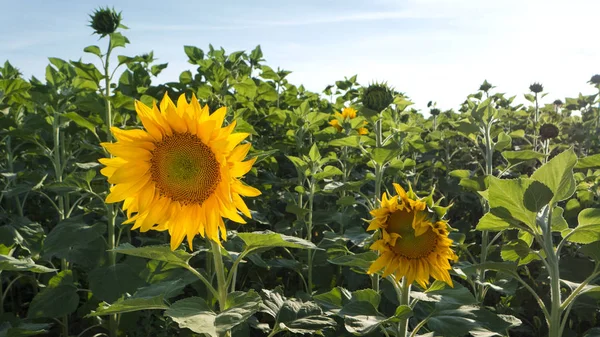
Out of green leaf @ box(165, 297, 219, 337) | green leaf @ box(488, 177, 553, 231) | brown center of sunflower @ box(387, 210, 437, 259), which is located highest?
green leaf @ box(488, 177, 553, 231)

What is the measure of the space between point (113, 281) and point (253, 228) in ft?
4.57

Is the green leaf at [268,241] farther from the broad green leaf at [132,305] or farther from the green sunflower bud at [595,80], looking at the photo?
the green sunflower bud at [595,80]

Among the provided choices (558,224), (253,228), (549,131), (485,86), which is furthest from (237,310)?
(485,86)

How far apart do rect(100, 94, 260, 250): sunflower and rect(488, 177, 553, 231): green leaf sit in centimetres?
66

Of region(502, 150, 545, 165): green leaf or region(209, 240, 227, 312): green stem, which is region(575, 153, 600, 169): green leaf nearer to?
region(502, 150, 545, 165): green leaf

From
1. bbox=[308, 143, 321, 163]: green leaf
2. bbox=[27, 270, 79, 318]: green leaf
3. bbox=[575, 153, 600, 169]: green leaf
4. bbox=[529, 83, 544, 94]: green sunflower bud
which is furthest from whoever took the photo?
bbox=[529, 83, 544, 94]: green sunflower bud

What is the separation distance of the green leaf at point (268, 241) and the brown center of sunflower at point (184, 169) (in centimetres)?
16

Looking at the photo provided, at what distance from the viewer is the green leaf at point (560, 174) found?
1.61m

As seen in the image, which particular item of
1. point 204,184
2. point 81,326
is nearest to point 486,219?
point 204,184

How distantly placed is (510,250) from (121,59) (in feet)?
6.75

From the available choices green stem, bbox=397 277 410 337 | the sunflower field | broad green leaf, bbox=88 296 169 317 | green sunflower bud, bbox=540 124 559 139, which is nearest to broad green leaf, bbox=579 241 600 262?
the sunflower field

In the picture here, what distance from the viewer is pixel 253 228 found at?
12.7 feet

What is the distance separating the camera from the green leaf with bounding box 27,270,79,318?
2.66 metres

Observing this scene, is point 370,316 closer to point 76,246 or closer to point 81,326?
point 76,246
